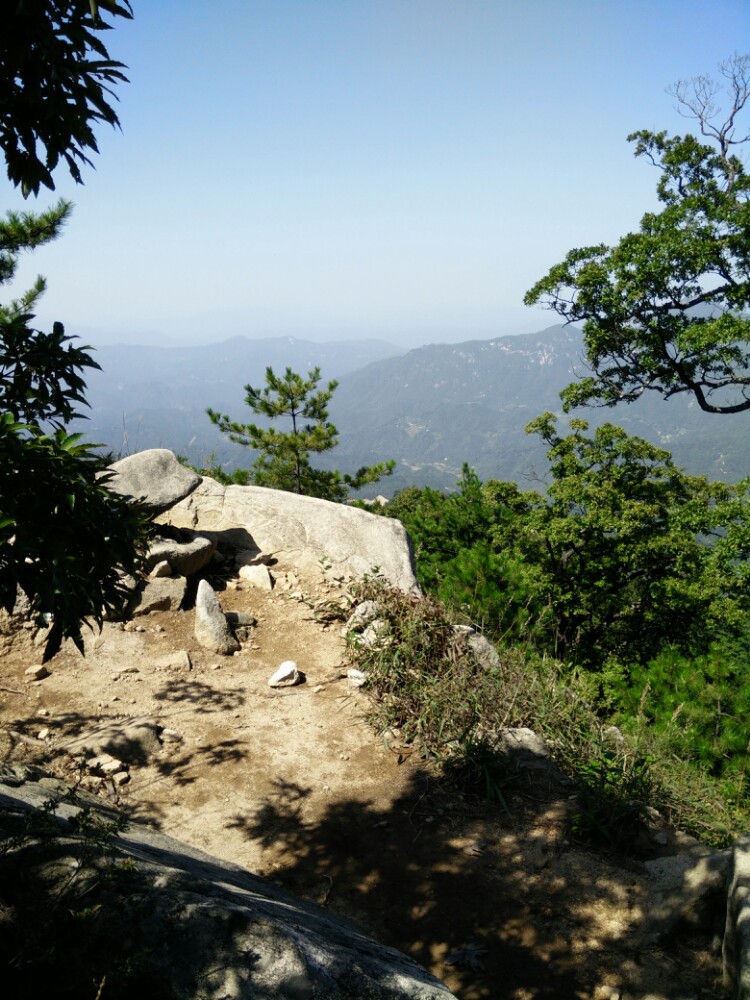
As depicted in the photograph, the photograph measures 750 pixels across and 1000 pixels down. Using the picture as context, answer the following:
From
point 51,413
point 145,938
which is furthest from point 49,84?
point 145,938

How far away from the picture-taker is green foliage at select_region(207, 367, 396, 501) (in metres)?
22.5

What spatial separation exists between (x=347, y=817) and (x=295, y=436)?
18.2m

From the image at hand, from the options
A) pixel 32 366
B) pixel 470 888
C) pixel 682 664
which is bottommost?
pixel 682 664

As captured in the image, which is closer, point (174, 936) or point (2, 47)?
point (174, 936)

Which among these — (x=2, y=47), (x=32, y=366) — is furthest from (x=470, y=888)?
(x=2, y=47)

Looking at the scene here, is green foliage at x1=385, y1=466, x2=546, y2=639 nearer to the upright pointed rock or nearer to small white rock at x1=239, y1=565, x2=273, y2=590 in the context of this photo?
small white rock at x1=239, y1=565, x2=273, y2=590

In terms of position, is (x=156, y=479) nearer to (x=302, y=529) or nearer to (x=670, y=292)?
(x=302, y=529)

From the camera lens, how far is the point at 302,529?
10117mm

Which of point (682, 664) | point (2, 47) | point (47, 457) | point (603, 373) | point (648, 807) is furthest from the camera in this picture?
point (603, 373)

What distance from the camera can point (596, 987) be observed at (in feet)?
12.1

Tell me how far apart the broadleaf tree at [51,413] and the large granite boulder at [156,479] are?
6.01m

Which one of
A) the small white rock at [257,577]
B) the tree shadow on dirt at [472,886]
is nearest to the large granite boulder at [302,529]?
the small white rock at [257,577]

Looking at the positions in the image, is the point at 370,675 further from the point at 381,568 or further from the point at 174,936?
the point at 174,936

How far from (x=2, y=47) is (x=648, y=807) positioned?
608 cm
